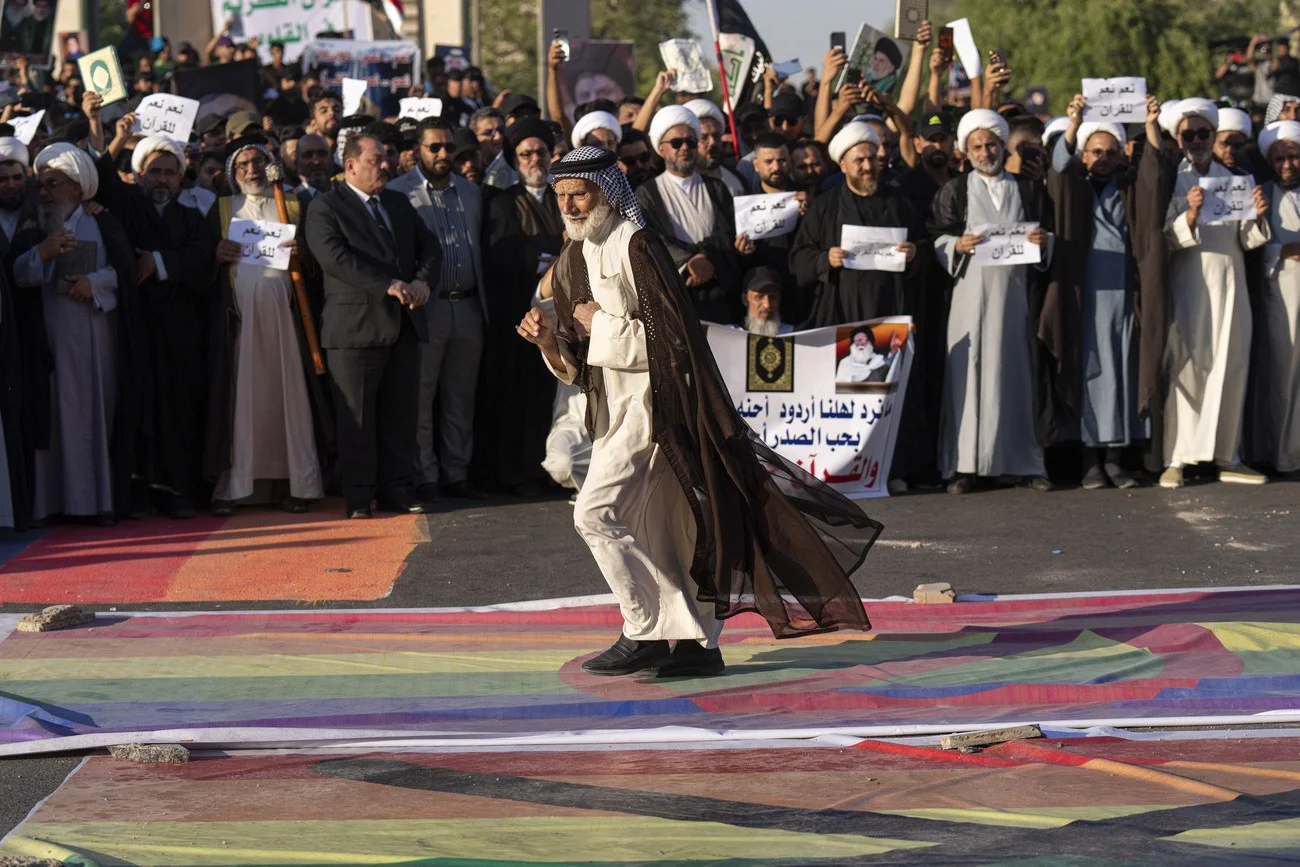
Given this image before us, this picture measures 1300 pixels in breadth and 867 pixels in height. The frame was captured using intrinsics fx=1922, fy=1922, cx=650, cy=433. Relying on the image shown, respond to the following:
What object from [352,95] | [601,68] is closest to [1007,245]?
[352,95]

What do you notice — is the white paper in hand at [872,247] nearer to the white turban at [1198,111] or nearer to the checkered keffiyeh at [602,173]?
the white turban at [1198,111]

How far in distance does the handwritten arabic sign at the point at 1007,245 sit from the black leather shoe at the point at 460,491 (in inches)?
128

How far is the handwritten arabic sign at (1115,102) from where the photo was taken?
37.8ft

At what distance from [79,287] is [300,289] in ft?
4.06

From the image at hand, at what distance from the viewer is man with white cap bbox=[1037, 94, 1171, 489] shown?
1123cm

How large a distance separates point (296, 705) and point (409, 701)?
37 centimetres

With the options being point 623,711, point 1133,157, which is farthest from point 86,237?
point 1133,157

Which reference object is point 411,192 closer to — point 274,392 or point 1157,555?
point 274,392

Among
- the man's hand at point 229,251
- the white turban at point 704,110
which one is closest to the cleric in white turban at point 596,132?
the white turban at point 704,110

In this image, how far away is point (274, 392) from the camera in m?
10.9

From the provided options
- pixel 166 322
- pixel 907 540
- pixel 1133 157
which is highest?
pixel 1133 157

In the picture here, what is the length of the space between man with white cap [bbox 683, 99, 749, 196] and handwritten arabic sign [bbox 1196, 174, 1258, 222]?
2.72m

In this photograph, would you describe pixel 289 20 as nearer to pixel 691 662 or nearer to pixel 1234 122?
pixel 1234 122

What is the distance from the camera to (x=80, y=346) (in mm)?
10383
